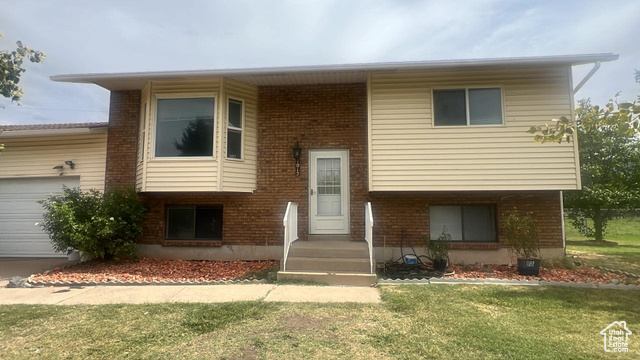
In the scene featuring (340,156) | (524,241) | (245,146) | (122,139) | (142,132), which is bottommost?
(524,241)

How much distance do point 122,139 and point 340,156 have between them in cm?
554

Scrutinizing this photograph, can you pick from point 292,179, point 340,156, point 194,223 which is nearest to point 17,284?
point 194,223

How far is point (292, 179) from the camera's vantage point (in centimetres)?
814

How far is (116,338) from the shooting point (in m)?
3.54

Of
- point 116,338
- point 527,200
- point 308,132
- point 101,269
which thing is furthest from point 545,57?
point 101,269

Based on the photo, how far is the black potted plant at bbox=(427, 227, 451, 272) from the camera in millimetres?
6864

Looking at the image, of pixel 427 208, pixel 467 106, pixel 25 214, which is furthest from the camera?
pixel 25 214

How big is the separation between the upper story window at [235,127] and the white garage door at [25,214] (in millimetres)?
4526

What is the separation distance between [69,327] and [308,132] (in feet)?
19.1

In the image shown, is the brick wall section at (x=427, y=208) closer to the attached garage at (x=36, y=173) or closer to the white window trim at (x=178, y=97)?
the white window trim at (x=178, y=97)

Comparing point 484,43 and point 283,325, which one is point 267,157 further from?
point 484,43

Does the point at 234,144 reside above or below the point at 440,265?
above

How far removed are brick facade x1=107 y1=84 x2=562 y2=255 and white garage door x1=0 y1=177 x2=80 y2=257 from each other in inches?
84.0
